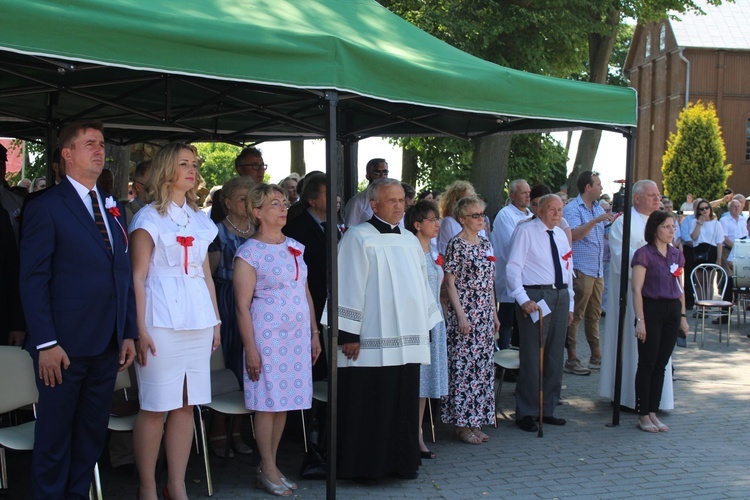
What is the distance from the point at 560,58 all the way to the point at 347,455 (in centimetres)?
1464

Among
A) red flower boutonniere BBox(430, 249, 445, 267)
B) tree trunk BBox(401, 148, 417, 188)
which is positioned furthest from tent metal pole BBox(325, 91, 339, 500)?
tree trunk BBox(401, 148, 417, 188)

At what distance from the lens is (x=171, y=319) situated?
4.51m

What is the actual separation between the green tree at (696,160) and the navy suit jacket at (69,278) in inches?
1317

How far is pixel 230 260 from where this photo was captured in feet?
19.1

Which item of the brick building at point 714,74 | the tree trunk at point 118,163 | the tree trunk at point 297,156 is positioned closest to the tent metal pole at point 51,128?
the tree trunk at point 118,163

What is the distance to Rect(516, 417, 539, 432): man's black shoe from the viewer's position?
700 centimetres

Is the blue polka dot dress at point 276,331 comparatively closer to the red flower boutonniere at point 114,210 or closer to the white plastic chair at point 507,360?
the red flower boutonniere at point 114,210

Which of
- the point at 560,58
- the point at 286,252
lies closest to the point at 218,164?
the point at 560,58

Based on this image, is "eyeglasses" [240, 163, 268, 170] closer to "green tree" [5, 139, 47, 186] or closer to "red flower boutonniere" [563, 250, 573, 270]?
"red flower boutonniere" [563, 250, 573, 270]

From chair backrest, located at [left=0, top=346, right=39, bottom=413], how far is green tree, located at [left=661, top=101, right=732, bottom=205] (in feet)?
110

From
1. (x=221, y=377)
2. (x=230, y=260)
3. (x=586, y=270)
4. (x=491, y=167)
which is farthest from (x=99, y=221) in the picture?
(x=491, y=167)

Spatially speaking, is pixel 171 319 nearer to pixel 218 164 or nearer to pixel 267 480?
pixel 267 480

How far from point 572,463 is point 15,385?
3.77m

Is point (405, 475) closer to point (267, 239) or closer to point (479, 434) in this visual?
point (479, 434)
